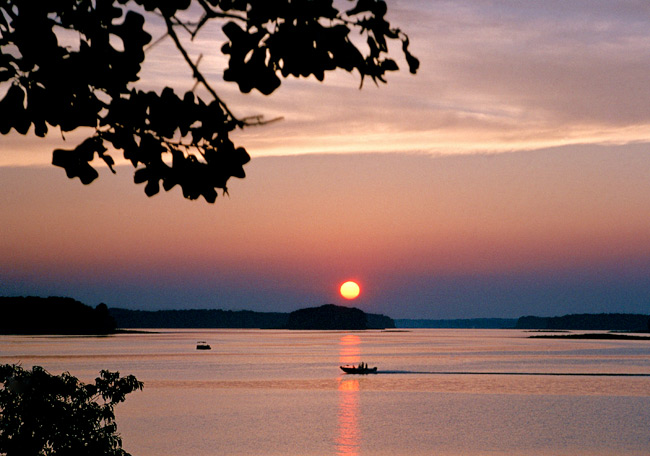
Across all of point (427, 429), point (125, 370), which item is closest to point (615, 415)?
point (427, 429)

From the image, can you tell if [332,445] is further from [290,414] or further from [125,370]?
[125,370]

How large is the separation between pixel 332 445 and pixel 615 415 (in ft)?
95.8

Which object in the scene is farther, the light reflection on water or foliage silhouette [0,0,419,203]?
the light reflection on water

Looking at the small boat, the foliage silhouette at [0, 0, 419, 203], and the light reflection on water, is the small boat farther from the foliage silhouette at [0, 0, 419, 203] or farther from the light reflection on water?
the foliage silhouette at [0, 0, 419, 203]

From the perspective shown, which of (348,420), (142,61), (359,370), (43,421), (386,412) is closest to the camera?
(142,61)

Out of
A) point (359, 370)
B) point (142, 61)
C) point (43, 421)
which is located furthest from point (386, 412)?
point (142, 61)

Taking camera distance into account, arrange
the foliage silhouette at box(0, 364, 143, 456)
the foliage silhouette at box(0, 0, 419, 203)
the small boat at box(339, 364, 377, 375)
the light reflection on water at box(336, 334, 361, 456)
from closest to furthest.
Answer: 1. the foliage silhouette at box(0, 0, 419, 203)
2. the foliage silhouette at box(0, 364, 143, 456)
3. the light reflection on water at box(336, 334, 361, 456)
4. the small boat at box(339, 364, 377, 375)

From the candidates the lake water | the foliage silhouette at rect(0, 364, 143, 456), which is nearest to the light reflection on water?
the lake water

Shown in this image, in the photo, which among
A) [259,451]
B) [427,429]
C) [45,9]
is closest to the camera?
[45,9]

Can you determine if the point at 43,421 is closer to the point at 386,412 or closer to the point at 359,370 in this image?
the point at 386,412

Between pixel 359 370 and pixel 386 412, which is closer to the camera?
pixel 386 412

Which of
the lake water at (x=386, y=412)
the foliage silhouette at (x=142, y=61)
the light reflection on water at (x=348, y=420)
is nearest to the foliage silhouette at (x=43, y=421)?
the foliage silhouette at (x=142, y=61)

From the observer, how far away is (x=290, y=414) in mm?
75625

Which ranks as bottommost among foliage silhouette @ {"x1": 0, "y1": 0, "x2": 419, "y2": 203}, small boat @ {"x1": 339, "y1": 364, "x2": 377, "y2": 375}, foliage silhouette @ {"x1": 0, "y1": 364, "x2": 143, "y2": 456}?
foliage silhouette @ {"x1": 0, "y1": 364, "x2": 143, "y2": 456}
